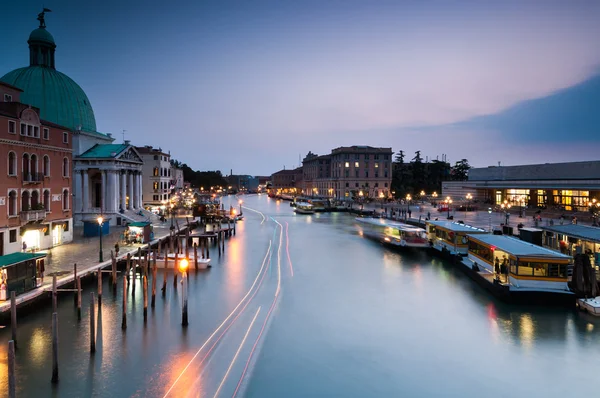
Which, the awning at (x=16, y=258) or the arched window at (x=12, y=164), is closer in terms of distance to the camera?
the awning at (x=16, y=258)

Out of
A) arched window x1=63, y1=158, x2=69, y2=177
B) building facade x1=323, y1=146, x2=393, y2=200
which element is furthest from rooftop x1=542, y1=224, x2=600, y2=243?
building facade x1=323, y1=146, x2=393, y2=200

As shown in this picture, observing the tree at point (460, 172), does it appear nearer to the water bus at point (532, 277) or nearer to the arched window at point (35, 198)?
the water bus at point (532, 277)

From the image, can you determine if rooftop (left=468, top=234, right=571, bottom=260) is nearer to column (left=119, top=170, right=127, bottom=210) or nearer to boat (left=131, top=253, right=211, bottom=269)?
boat (left=131, top=253, right=211, bottom=269)

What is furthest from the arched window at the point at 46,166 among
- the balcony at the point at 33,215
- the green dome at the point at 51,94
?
the green dome at the point at 51,94

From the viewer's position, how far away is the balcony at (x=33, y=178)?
30719 mm

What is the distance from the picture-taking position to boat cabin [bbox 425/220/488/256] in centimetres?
3719

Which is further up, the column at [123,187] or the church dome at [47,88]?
the church dome at [47,88]

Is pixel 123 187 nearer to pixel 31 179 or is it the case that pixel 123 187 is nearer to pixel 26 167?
pixel 26 167

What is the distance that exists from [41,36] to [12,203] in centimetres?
3219

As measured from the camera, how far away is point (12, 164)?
29.6 m

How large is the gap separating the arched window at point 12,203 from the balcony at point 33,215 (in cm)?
55

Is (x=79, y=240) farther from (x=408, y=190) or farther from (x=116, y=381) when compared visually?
(x=408, y=190)

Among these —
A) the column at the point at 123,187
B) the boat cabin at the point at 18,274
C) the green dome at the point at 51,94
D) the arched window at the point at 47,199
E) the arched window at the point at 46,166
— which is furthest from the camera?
the column at the point at 123,187

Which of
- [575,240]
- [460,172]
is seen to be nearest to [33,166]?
[575,240]
